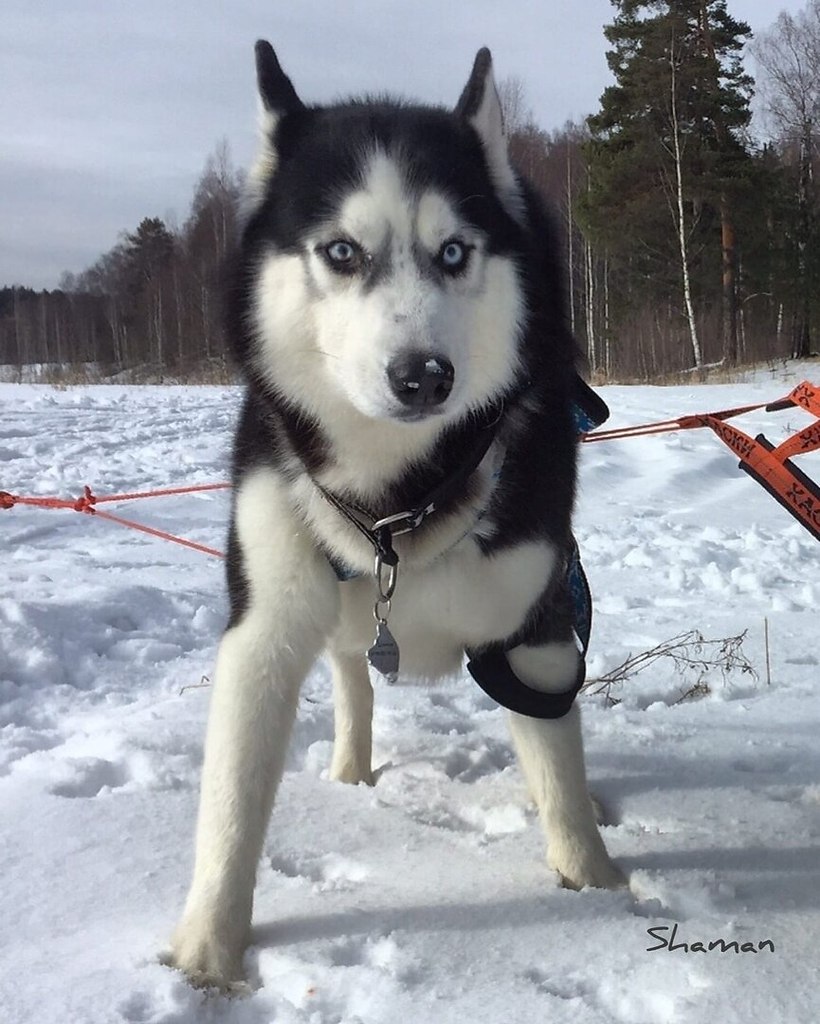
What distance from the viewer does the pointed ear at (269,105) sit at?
1896 mm

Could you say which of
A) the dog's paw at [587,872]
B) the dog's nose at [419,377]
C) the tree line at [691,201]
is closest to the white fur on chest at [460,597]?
the dog's nose at [419,377]

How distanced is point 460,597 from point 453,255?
639 millimetres

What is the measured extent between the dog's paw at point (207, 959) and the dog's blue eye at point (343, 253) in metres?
1.20

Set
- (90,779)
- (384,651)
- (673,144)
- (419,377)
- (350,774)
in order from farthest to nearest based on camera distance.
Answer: (673,144) → (350,774) → (90,779) → (384,651) → (419,377)

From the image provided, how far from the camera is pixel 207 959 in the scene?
156 cm

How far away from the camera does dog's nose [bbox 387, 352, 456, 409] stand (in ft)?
4.90

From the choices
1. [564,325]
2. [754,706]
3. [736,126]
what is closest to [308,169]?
[564,325]

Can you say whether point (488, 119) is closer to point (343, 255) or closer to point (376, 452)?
point (343, 255)

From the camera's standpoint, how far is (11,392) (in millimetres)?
14102

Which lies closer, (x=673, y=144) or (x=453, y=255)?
(x=453, y=255)

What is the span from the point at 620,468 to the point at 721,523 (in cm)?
175

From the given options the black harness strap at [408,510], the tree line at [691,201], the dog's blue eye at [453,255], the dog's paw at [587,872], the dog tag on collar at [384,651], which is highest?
the tree line at [691,201]

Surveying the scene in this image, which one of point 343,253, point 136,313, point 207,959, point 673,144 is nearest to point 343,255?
point 343,253

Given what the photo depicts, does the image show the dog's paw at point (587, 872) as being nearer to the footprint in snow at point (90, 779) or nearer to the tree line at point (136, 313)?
the footprint in snow at point (90, 779)
